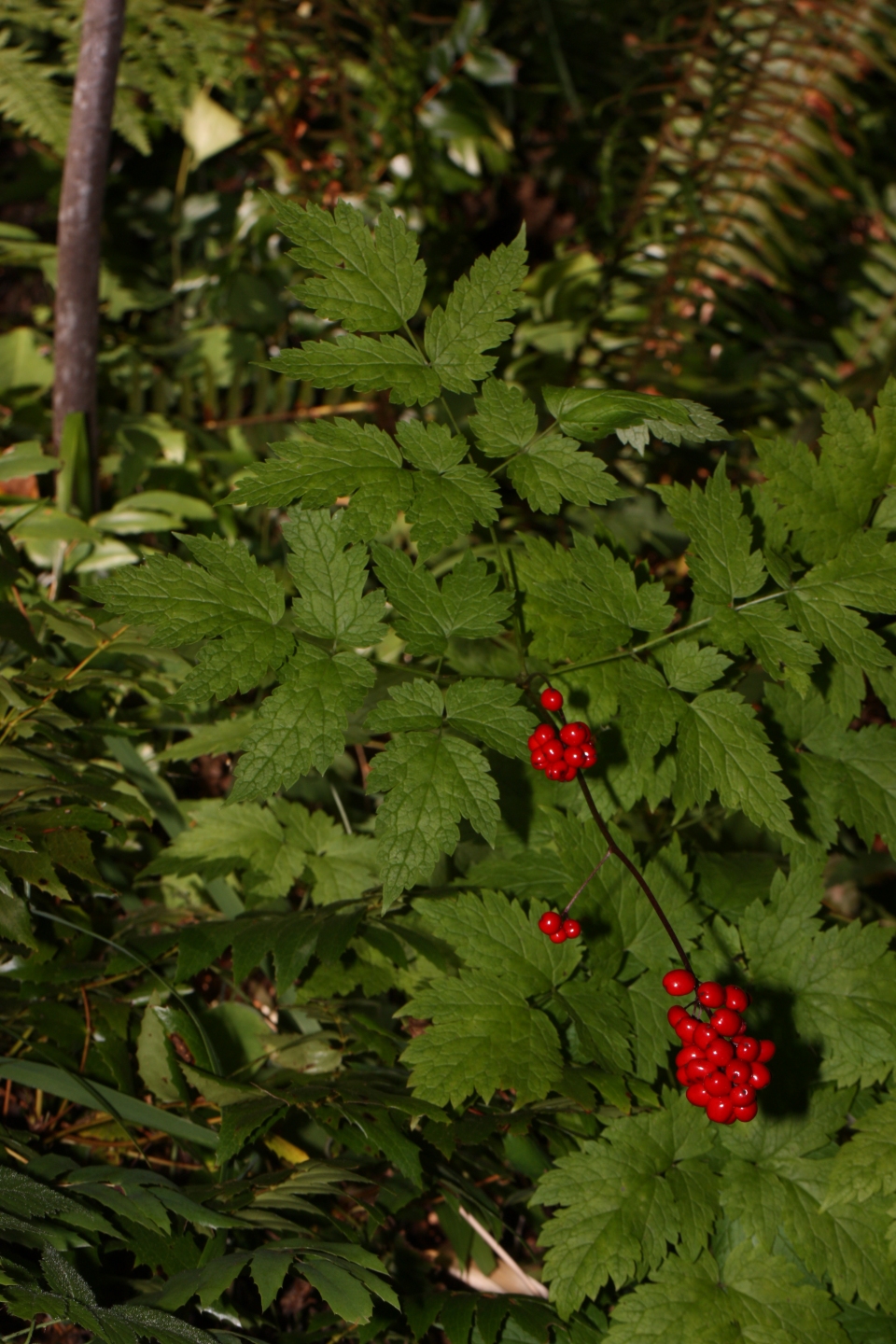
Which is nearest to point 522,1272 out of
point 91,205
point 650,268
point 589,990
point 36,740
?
point 589,990

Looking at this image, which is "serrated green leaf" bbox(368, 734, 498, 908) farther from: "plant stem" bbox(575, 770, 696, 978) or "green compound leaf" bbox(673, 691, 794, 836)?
"green compound leaf" bbox(673, 691, 794, 836)

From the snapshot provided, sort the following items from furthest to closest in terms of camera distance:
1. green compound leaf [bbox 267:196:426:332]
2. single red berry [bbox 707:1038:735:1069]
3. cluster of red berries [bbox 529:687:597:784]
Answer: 1. green compound leaf [bbox 267:196:426:332]
2. cluster of red berries [bbox 529:687:597:784]
3. single red berry [bbox 707:1038:735:1069]

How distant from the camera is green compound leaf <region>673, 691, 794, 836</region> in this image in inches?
46.8

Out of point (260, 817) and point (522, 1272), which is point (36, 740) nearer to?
point (260, 817)

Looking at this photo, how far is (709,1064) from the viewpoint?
1.07 meters

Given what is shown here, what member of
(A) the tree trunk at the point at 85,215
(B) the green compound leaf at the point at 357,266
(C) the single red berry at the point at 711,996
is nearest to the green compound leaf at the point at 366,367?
(B) the green compound leaf at the point at 357,266

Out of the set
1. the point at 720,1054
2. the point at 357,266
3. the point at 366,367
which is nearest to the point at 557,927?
the point at 720,1054

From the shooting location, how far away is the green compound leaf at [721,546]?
1318 mm

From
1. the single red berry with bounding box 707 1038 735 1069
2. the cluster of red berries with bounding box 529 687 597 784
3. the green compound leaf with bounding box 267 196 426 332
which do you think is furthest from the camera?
the green compound leaf with bounding box 267 196 426 332

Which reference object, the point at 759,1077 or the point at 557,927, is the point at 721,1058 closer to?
the point at 759,1077

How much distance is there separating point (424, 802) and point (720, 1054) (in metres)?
0.43

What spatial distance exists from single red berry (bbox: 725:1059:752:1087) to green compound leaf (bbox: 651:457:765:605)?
1.98 ft

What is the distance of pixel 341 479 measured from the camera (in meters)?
1.22

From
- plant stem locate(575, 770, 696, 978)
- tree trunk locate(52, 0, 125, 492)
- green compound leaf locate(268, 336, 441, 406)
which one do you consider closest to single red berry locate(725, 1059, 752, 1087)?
plant stem locate(575, 770, 696, 978)
